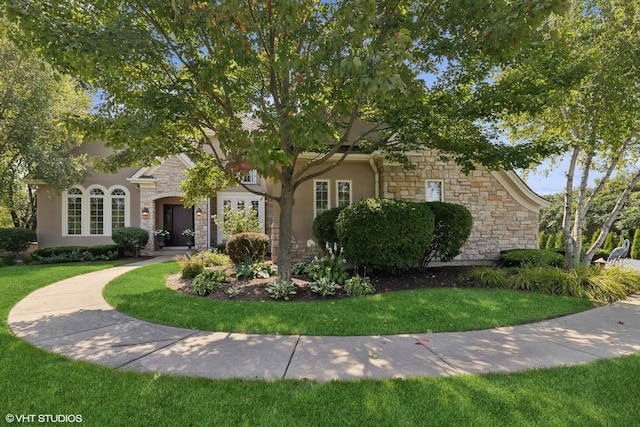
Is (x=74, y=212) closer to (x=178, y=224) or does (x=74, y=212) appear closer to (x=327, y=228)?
(x=178, y=224)

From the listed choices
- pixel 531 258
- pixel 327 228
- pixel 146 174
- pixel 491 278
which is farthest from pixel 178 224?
pixel 531 258

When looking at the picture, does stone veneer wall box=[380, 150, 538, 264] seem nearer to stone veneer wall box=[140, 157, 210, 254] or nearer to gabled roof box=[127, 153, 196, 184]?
stone veneer wall box=[140, 157, 210, 254]

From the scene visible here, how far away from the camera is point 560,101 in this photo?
666cm

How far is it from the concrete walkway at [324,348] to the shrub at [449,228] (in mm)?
3101

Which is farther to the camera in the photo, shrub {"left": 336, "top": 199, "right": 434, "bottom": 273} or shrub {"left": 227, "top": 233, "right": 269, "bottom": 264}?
shrub {"left": 227, "top": 233, "right": 269, "bottom": 264}

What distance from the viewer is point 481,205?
34.9 ft

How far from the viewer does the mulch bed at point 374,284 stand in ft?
21.3

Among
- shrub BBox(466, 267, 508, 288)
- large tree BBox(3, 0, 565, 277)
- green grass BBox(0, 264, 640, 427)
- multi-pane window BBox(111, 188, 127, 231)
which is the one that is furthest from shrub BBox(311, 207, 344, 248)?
multi-pane window BBox(111, 188, 127, 231)

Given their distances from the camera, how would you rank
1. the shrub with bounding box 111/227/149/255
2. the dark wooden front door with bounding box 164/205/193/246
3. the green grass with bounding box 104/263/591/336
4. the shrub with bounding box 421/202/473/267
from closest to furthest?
the green grass with bounding box 104/263/591/336, the shrub with bounding box 421/202/473/267, the shrub with bounding box 111/227/149/255, the dark wooden front door with bounding box 164/205/193/246

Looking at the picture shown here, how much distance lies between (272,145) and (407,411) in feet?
11.4

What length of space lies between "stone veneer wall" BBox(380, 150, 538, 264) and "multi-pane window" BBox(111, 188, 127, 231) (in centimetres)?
1274

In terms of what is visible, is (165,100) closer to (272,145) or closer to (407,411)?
(272,145)

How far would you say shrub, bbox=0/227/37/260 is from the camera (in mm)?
13078

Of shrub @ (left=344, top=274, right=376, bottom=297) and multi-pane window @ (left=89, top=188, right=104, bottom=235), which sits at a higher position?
multi-pane window @ (left=89, top=188, right=104, bottom=235)
